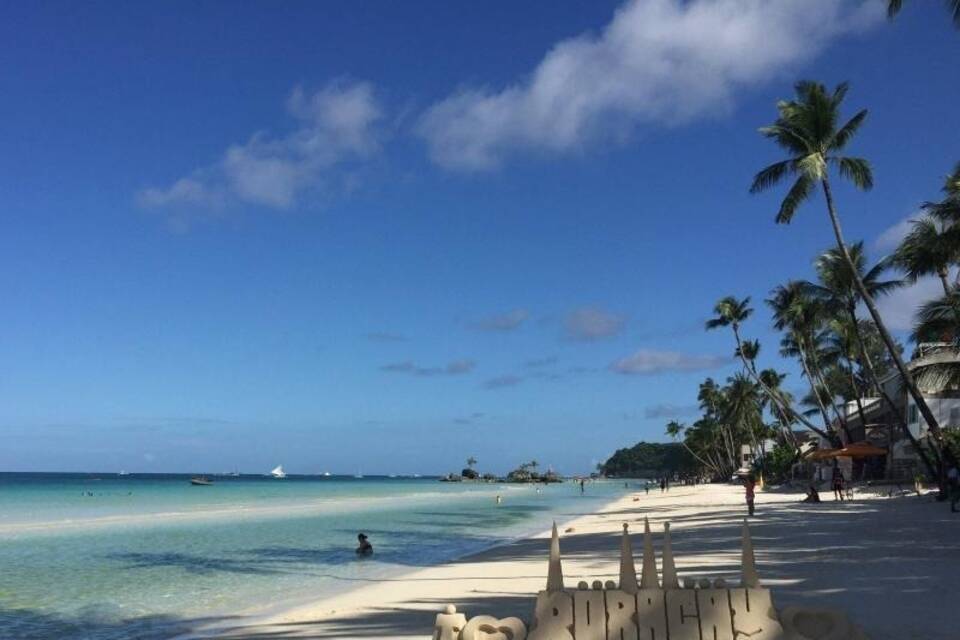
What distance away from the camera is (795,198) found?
29016mm

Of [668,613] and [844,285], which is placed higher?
[844,285]

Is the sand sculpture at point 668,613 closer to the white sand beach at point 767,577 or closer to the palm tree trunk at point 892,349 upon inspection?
the white sand beach at point 767,577

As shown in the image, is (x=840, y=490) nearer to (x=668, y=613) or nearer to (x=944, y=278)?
(x=944, y=278)

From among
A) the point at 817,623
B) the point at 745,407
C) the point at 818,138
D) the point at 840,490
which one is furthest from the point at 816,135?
the point at 745,407

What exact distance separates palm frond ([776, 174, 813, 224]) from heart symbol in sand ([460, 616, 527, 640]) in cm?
2541

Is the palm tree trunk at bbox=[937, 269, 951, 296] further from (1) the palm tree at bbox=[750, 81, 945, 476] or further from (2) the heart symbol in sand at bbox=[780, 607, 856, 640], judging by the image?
(2) the heart symbol in sand at bbox=[780, 607, 856, 640]

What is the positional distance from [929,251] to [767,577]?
17090 mm

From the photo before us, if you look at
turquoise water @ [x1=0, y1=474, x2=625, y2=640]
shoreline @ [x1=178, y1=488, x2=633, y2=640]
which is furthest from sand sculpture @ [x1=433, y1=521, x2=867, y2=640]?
turquoise water @ [x1=0, y1=474, x2=625, y2=640]

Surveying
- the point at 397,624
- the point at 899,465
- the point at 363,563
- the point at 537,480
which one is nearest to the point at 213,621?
the point at 397,624

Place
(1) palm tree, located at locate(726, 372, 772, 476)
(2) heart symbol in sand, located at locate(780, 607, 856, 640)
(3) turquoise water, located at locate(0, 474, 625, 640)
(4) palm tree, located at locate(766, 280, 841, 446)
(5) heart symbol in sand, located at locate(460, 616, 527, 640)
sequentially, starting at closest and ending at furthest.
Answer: (2) heart symbol in sand, located at locate(780, 607, 856, 640)
(5) heart symbol in sand, located at locate(460, 616, 527, 640)
(3) turquoise water, located at locate(0, 474, 625, 640)
(4) palm tree, located at locate(766, 280, 841, 446)
(1) palm tree, located at locate(726, 372, 772, 476)

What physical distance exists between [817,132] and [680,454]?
450ft

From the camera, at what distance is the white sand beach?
980 cm

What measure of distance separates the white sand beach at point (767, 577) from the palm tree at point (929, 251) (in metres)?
7.57

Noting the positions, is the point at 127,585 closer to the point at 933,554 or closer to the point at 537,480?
the point at 933,554
